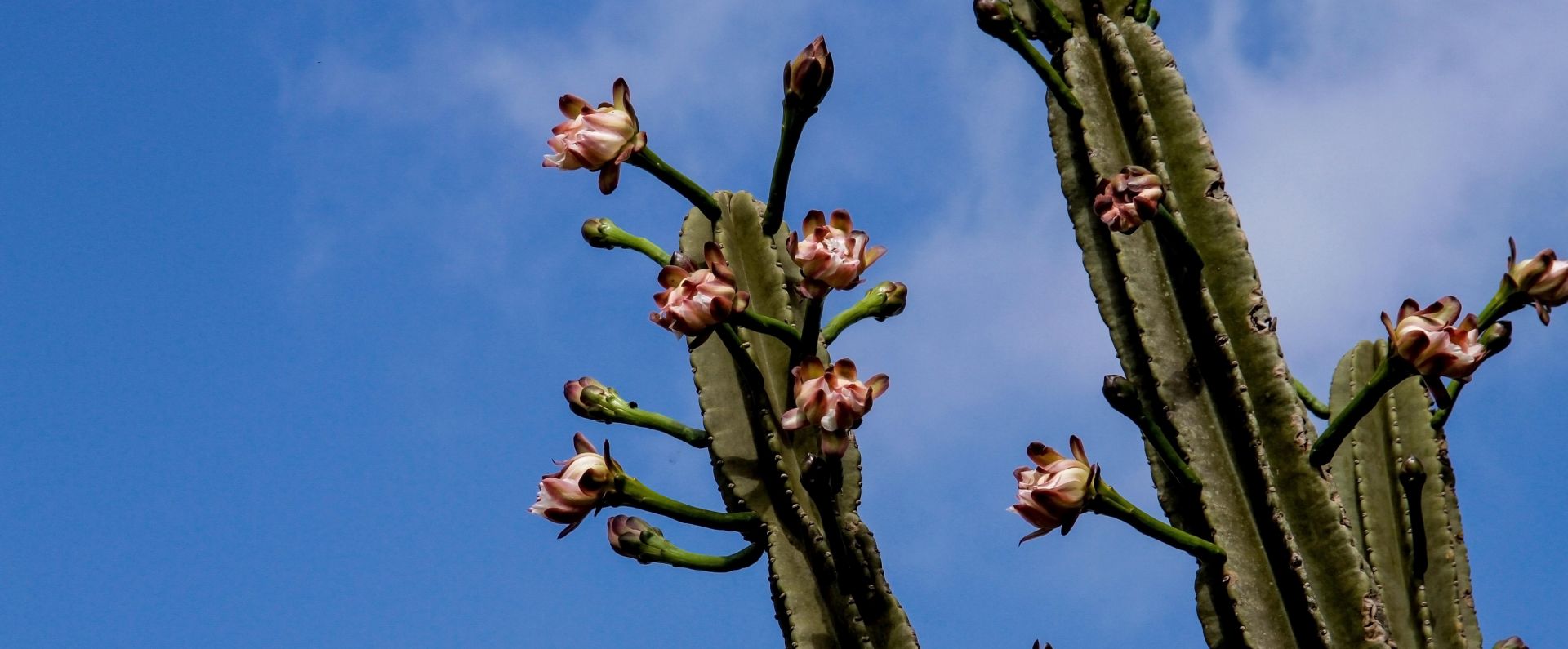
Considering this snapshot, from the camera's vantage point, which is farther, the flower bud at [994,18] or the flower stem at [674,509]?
the flower bud at [994,18]

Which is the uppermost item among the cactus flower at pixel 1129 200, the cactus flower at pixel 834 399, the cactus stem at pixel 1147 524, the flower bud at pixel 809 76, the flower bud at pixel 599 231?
the flower bud at pixel 599 231

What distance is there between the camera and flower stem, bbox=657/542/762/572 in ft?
10.6

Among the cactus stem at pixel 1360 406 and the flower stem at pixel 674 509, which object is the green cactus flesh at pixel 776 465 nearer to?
the flower stem at pixel 674 509

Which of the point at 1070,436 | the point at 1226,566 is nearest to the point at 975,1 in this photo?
the point at 1070,436

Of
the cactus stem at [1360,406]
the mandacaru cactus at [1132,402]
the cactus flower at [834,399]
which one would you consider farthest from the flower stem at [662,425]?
the cactus stem at [1360,406]

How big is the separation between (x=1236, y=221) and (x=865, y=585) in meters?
1.04

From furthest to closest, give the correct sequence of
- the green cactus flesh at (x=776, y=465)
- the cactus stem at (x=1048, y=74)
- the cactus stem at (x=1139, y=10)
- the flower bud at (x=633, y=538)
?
1. the cactus stem at (x=1139, y=10)
2. the cactus stem at (x=1048, y=74)
3. the flower bud at (x=633, y=538)
4. the green cactus flesh at (x=776, y=465)

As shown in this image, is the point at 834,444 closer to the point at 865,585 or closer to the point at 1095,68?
the point at 865,585

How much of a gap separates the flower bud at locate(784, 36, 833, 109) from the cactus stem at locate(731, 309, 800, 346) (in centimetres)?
43

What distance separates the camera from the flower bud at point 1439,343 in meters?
2.81

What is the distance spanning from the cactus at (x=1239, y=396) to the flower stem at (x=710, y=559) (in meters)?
0.67

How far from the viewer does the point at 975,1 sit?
11.5 ft

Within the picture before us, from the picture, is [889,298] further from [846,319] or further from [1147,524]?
[1147,524]

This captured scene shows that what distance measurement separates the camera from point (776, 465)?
3164 mm
